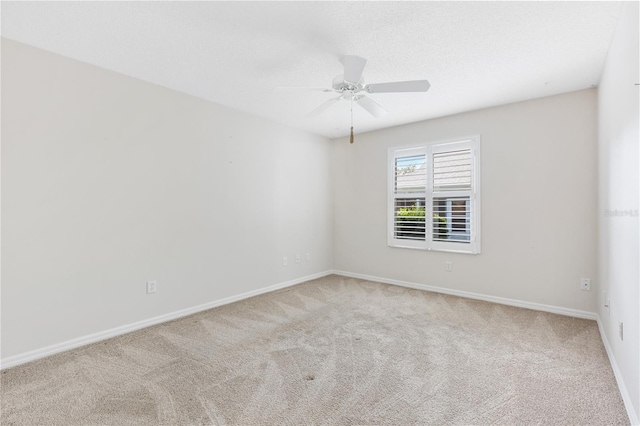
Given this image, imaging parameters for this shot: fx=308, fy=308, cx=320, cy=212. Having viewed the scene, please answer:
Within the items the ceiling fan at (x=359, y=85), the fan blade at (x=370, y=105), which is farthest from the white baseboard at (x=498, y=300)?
the ceiling fan at (x=359, y=85)

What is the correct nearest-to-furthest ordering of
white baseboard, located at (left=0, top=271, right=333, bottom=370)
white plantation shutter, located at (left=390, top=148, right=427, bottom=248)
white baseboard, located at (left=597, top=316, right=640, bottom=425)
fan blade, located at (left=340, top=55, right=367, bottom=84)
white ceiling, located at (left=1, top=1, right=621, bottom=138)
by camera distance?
white baseboard, located at (left=597, top=316, right=640, bottom=425) → white ceiling, located at (left=1, top=1, right=621, bottom=138) → fan blade, located at (left=340, top=55, right=367, bottom=84) → white baseboard, located at (left=0, top=271, right=333, bottom=370) → white plantation shutter, located at (left=390, top=148, right=427, bottom=248)

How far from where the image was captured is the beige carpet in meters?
1.77

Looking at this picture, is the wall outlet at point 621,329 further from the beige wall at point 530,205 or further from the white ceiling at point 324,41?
the white ceiling at point 324,41

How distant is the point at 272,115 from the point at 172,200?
1.76 metres

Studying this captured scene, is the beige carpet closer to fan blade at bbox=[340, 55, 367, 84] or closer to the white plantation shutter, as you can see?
the white plantation shutter

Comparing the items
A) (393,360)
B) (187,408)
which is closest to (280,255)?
(393,360)

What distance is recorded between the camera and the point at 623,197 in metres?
2.01

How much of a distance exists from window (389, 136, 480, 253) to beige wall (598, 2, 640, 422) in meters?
1.39

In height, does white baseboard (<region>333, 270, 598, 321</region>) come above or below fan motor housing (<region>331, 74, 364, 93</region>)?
below

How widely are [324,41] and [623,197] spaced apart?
2313 mm

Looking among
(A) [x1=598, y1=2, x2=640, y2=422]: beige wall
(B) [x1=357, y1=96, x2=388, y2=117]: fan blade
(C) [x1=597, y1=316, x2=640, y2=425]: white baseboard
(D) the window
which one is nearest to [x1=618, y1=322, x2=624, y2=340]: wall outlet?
(A) [x1=598, y1=2, x2=640, y2=422]: beige wall

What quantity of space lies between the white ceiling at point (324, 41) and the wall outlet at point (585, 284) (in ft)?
6.69

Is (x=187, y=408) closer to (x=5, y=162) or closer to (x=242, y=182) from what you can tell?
(x=5, y=162)

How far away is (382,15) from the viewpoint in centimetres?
204
